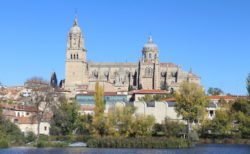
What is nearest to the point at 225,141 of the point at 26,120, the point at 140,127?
the point at 140,127

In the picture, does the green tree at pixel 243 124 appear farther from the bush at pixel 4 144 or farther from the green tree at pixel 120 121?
the bush at pixel 4 144

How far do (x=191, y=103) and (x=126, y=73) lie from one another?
238 feet

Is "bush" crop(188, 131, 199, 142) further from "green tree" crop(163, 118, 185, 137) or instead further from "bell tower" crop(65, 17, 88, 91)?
"bell tower" crop(65, 17, 88, 91)

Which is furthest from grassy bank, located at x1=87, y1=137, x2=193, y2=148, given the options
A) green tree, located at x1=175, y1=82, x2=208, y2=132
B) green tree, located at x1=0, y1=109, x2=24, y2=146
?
green tree, located at x1=175, y1=82, x2=208, y2=132

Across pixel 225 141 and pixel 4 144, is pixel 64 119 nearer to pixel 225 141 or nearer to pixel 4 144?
pixel 4 144

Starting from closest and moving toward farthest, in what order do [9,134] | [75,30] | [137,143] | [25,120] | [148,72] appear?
[137,143] < [9,134] < [25,120] < [148,72] < [75,30]

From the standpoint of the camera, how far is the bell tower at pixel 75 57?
13325 centimetres

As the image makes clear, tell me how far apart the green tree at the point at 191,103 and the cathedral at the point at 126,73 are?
60.0 metres

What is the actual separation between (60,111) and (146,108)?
17438mm

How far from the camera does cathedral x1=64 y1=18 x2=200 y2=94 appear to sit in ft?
434

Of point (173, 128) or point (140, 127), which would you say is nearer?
point (140, 127)

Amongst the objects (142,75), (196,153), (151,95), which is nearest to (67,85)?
(142,75)

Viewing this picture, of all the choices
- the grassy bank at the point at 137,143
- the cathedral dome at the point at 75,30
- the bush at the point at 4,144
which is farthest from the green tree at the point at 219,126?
the cathedral dome at the point at 75,30

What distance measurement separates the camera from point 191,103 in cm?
6781
